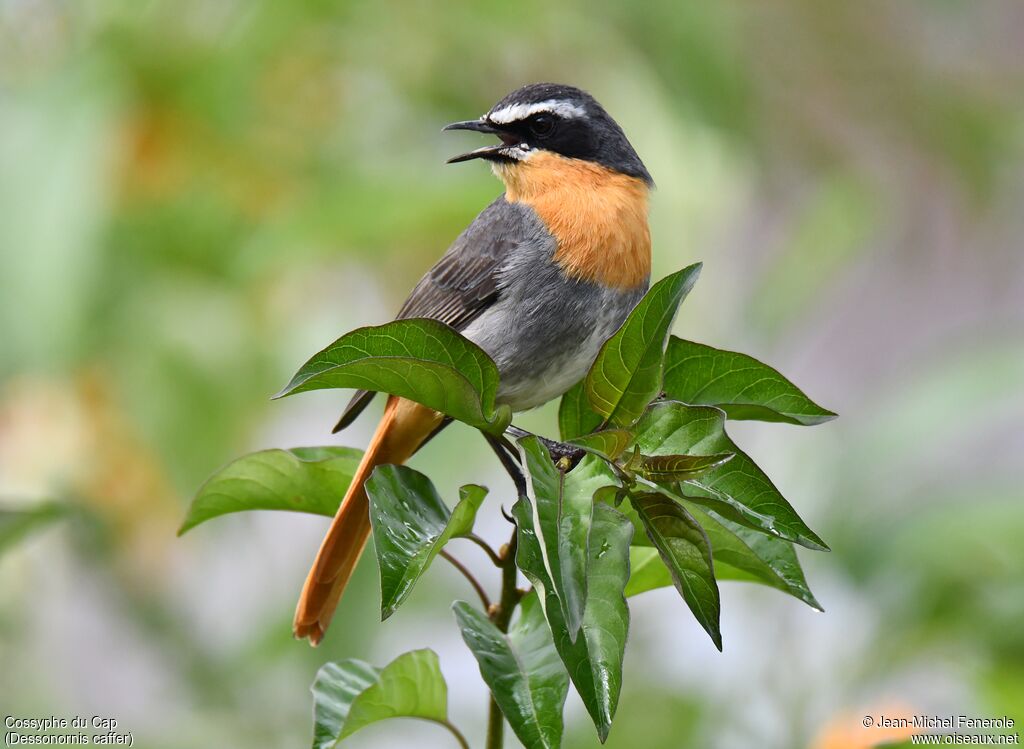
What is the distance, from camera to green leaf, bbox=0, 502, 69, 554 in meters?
1.83

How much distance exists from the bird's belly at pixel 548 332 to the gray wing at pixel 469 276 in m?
0.06

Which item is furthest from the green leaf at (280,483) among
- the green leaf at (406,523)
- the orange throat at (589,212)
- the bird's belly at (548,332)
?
the orange throat at (589,212)

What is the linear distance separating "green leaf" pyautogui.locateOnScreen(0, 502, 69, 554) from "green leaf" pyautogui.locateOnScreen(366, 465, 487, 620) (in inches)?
A: 27.1

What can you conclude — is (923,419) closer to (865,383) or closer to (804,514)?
(804,514)

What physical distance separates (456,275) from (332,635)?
1.11 m

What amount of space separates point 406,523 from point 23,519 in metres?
0.79

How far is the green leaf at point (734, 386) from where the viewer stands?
1.41 meters

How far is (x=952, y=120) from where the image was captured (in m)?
3.68

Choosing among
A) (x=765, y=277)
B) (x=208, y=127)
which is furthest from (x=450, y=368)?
(x=765, y=277)

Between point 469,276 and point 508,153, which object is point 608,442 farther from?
point 508,153

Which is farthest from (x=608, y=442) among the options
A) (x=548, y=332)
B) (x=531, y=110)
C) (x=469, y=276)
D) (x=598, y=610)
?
(x=531, y=110)

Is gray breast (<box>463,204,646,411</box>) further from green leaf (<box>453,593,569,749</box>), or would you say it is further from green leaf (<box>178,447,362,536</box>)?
green leaf (<box>453,593,569,749</box>)

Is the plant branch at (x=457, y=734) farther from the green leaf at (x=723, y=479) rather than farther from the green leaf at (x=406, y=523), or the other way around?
the green leaf at (x=723, y=479)

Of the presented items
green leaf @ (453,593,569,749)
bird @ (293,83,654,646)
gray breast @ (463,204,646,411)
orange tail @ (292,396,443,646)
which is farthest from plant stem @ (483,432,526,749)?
gray breast @ (463,204,646,411)
